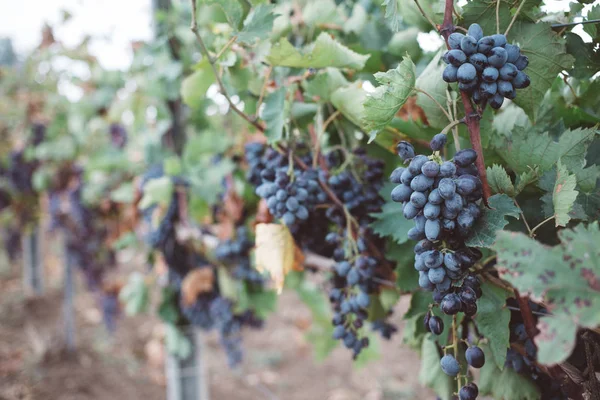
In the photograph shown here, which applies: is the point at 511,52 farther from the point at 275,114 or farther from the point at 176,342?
the point at 176,342

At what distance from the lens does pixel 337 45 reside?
0.78 m

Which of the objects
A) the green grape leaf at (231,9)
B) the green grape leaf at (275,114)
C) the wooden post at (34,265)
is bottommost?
the wooden post at (34,265)

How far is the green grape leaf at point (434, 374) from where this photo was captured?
2.60ft

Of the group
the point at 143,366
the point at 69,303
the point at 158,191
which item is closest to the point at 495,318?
the point at 158,191

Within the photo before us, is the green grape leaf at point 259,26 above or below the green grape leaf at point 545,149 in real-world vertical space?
above

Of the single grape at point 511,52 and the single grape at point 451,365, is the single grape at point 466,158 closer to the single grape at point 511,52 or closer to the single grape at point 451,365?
the single grape at point 511,52

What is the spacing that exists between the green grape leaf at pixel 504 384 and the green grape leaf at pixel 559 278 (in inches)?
12.3

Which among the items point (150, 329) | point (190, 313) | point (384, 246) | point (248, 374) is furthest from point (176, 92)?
point (150, 329)

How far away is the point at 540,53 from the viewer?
0.65 meters

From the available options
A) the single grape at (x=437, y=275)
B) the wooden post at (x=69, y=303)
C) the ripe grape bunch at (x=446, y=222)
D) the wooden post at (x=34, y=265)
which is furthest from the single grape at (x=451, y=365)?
the wooden post at (x=34, y=265)

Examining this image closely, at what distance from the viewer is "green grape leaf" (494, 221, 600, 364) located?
40 cm

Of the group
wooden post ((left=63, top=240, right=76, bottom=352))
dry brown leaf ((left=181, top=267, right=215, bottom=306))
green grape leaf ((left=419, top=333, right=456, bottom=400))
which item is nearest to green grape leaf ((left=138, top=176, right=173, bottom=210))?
dry brown leaf ((left=181, top=267, right=215, bottom=306))

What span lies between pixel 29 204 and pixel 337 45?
15.1 feet

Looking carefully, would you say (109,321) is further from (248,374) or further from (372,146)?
(372,146)
